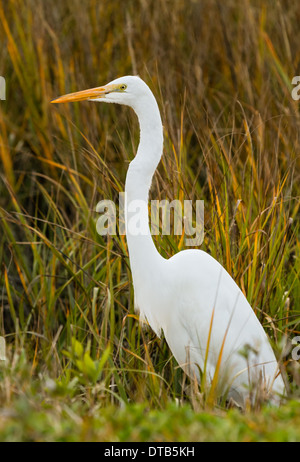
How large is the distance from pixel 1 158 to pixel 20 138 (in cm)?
24

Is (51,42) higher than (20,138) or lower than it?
higher

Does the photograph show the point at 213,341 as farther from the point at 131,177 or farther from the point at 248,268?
the point at 131,177

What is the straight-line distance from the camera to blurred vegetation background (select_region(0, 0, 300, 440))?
2668mm

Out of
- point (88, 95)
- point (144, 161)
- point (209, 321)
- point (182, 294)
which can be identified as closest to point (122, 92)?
point (88, 95)

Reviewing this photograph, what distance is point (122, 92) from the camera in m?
2.41

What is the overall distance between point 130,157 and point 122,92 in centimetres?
52

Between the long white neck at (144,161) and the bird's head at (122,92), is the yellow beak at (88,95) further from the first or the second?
the long white neck at (144,161)

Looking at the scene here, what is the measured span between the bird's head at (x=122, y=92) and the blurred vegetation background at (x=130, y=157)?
0.21 m

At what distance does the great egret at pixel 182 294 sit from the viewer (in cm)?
237

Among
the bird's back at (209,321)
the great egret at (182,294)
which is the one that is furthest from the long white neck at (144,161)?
the bird's back at (209,321)

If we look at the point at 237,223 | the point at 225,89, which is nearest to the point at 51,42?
the point at 225,89

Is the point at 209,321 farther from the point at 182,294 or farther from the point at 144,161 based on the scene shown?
the point at 144,161
